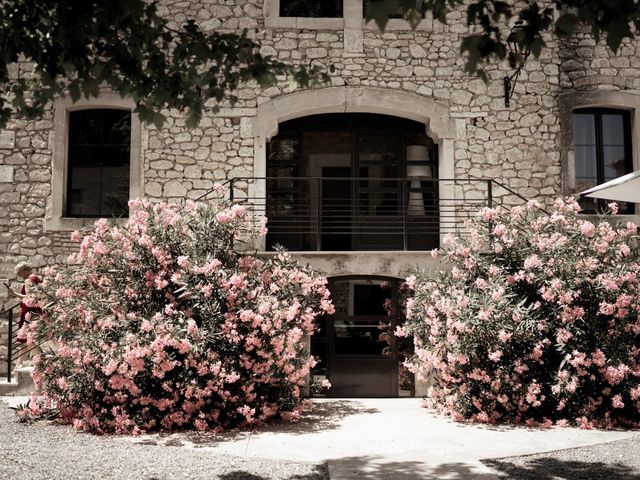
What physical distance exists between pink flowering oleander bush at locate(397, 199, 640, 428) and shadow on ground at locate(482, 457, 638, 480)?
58.4 inches

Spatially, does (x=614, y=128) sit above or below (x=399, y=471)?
above

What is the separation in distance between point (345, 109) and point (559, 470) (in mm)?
6832

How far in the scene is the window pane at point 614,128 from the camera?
10445 mm

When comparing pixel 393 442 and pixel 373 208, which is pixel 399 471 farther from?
pixel 373 208

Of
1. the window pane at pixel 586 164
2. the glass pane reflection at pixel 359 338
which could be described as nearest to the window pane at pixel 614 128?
the window pane at pixel 586 164

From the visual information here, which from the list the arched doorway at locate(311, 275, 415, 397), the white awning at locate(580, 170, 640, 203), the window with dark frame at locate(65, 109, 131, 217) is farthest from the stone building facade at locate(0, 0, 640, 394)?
the white awning at locate(580, 170, 640, 203)

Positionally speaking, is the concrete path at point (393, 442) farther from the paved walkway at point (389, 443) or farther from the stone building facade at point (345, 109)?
the stone building facade at point (345, 109)

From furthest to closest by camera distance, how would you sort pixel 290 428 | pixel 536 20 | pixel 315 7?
pixel 315 7 < pixel 290 428 < pixel 536 20

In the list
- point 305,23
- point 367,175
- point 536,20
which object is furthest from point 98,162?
point 536,20

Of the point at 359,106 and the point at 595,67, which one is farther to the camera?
the point at 595,67

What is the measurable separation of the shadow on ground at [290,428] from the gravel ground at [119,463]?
307mm

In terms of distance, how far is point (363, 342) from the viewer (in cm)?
944

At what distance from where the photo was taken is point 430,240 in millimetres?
10742

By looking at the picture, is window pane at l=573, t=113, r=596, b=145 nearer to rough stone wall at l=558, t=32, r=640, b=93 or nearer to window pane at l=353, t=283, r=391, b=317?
rough stone wall at l=558, t=32, r=640, b=93
